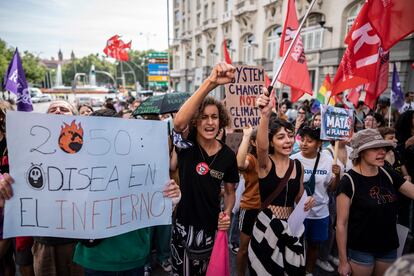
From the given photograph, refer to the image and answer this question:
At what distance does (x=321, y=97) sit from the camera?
7.91 metres

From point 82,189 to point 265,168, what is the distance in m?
1.46

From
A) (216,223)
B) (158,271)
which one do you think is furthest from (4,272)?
(216,223)

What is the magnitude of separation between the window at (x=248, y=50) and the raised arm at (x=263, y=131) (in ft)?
76.5

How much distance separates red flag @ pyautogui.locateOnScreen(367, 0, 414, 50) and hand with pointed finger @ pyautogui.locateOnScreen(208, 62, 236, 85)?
201 centimetres

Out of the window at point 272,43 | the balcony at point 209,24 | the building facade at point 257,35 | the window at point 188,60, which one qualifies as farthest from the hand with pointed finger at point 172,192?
the window at point 188,60

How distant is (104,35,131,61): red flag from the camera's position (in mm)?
14820

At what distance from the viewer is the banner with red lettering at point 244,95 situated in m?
3.34

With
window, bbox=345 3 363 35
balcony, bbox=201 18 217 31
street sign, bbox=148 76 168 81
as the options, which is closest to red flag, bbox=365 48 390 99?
window, bbox=345 3 363 35

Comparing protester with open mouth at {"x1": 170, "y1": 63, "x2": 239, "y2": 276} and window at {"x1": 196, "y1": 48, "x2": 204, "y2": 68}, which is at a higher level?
window at {"x1": 196, "y1": 48, "x2": 204, "y2": 68}

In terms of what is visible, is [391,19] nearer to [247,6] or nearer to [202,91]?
[202,91]

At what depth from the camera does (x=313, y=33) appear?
56.2 feet

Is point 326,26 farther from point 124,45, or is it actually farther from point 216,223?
point 216,223

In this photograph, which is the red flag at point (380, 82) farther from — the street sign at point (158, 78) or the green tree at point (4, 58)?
the green tree at point (4, 58)

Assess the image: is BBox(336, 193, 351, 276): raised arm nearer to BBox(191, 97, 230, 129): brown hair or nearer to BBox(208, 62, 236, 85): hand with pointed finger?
BBox(191, 97, 230, 129): brown hair
